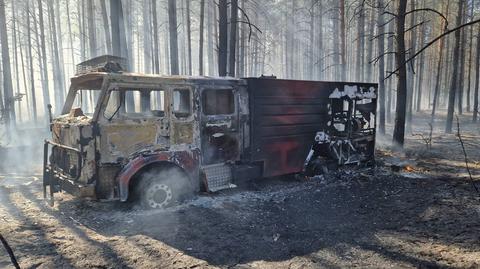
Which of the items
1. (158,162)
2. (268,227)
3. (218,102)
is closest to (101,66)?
(158,162)

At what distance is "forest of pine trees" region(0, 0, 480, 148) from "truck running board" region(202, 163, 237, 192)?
404cm

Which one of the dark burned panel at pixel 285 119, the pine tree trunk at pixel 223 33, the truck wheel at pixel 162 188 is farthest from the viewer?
the pine tree trunk at pixel 223 33

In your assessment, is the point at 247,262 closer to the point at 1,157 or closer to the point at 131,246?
the point at 131,246

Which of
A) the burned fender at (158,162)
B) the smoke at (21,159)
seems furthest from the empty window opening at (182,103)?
the smoke at (21,159)

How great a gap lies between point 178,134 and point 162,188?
3.37 feet

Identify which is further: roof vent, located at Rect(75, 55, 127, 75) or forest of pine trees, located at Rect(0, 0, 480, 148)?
forest of pine trees, located at Rect(0, 0, 480, 148)

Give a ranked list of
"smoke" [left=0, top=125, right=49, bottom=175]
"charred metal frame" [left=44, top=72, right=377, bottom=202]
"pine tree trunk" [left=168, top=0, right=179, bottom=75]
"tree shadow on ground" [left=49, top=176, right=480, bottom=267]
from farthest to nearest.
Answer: "pine tree trunk" [left=168, top=0, right=179, bottom=75] → "smoke" [left=0, top=125, right=49, bottom=175] → "charred metal frame" [left=44, top=72, right=377, bottom=202] → "tree shadow on ground" [left=49, top=176, right=480, bottom=267]

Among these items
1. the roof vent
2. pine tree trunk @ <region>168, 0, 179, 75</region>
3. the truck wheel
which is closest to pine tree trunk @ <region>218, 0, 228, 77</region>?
pine tree trunk @ <region>168, 0, 179, 75</region>

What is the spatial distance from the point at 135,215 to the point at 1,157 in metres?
8.31

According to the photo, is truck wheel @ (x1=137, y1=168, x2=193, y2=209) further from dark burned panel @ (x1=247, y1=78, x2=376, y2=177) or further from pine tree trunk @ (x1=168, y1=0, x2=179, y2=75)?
pine tree trunk @ (x1=168, y1=0, x2=179, y2=75)

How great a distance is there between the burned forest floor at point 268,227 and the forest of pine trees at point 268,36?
2558 mm

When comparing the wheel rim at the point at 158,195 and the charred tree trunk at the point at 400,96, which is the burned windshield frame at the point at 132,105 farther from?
the charred tree trunk at the point at 400,96

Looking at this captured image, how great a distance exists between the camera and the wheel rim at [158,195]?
21.5ft

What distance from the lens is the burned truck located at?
6.19 m
